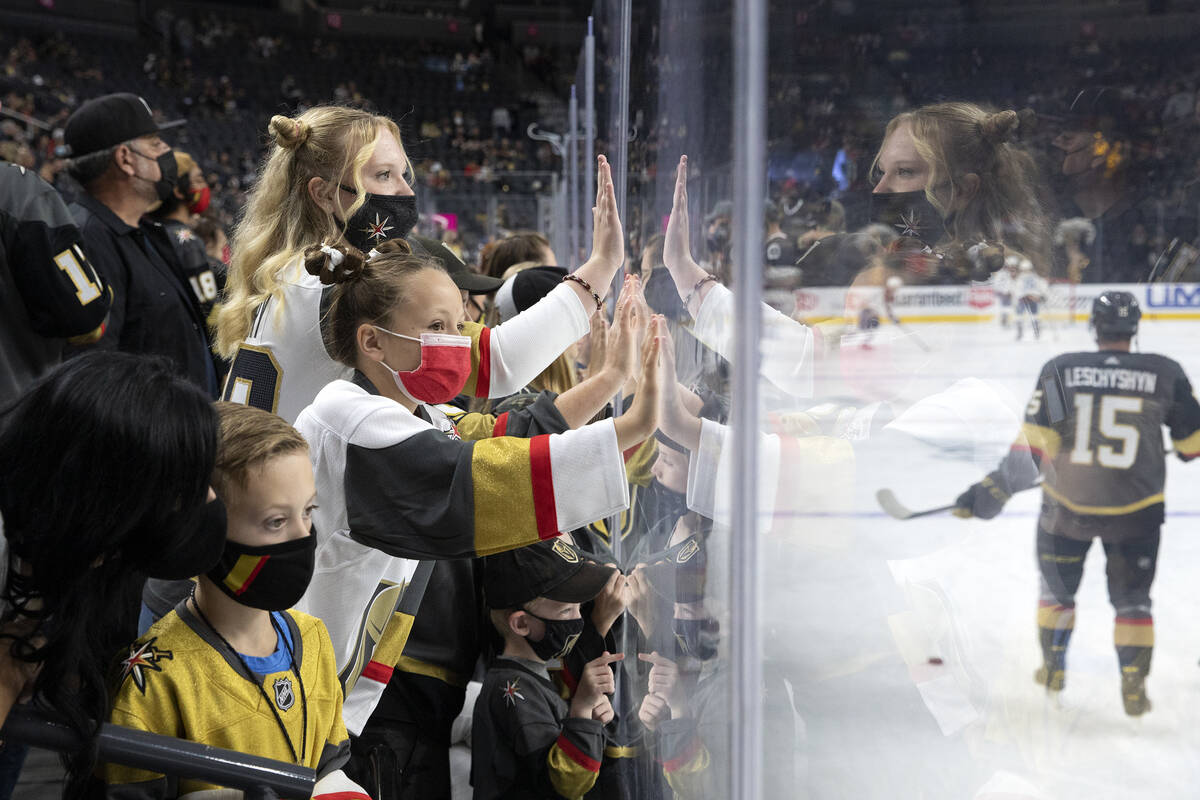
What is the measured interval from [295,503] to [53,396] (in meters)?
0.23

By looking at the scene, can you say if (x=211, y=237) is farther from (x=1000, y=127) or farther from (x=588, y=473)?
(x=1000, y=127)

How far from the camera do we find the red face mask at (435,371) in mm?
1144

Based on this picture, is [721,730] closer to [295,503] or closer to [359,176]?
[295,503]

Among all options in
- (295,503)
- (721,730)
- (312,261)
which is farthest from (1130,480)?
(312,261)

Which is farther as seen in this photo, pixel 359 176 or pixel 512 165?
pixel 512 165

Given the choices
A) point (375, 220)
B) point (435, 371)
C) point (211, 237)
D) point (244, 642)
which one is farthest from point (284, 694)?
point (211, 237)

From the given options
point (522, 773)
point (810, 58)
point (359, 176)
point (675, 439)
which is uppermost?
point (810, 58)

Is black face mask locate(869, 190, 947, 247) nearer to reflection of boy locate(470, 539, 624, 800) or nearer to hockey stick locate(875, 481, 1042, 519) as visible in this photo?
hockey stick locate(875, 481, 1042, 519)

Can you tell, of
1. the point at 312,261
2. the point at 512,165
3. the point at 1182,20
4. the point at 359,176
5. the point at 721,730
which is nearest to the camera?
the point at 1182,20

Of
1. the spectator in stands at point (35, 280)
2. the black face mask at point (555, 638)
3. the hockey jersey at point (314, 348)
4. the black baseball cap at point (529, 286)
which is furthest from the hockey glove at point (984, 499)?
the spectator in stands at point (35, 280)

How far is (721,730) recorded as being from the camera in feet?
A: 2.54

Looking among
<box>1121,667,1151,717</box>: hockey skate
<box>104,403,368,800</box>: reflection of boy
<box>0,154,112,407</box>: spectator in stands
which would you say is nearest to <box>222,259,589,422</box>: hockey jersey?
<box>104,403,368,800</box>: reflection of boy

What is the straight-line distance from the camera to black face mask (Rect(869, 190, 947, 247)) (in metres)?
0.60

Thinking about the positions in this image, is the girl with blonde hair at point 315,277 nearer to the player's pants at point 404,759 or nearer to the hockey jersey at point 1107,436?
the player's pants at point 404,759
